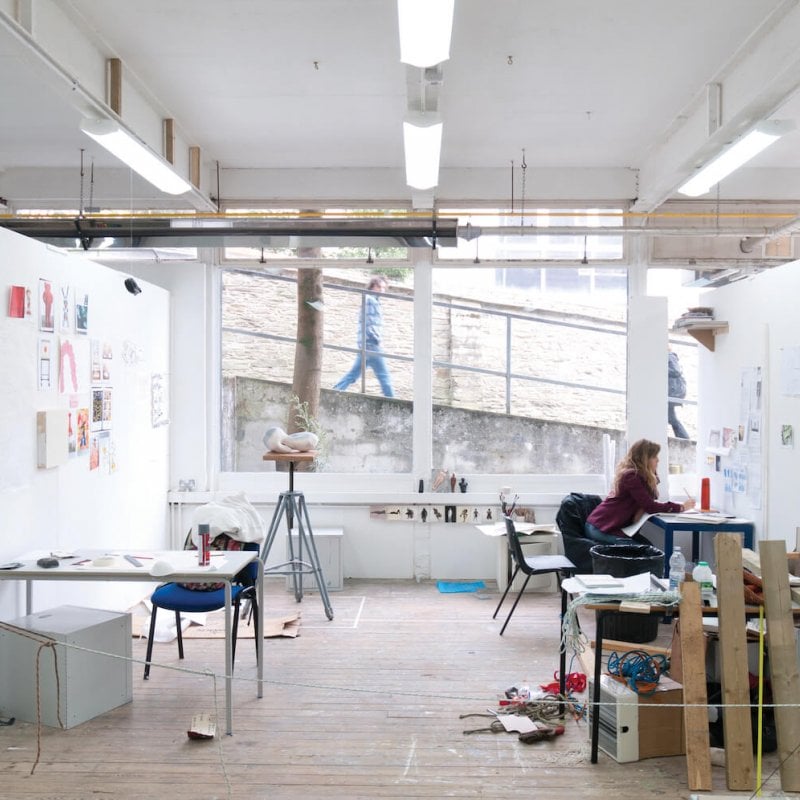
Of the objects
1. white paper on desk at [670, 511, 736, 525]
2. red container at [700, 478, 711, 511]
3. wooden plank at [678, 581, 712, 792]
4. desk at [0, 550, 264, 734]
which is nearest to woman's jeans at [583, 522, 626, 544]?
white paper on desk at [670, 511, 736, 525]

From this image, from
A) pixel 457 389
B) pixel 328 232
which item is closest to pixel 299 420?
pixel 457 389

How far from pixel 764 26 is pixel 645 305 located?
310cm

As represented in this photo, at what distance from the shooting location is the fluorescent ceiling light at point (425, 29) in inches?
121

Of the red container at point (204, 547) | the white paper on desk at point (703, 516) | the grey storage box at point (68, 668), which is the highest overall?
the red container at point (204, 547)

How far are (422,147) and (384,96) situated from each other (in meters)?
0.89

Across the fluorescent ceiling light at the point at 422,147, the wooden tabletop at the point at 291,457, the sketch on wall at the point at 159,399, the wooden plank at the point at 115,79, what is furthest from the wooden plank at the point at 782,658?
the sketch on wall at the point at 159,399

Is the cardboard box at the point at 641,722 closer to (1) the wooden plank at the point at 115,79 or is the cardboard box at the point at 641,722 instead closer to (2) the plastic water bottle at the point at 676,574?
(2) the plastic water bottle at the point at 676,574

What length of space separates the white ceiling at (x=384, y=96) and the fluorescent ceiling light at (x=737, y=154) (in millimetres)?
113

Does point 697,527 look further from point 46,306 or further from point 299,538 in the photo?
point 46,306

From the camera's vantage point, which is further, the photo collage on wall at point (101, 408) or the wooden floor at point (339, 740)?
the photo collage on wall at point (101, 408)

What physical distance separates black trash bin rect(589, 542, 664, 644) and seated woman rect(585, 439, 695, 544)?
0.63 metres

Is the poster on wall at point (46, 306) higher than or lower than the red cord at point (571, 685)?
higher

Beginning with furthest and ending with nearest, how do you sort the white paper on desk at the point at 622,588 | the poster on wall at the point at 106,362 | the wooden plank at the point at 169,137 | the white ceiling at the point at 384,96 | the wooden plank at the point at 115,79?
the wooden plank at the point at 169,137
the poster on wall at the point at 106,362
the wooden plank at the point at 115,79
the white ceiling at the point at 384,96
the white paper on desk at the point at 622,588

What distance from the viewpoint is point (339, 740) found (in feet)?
13.2
